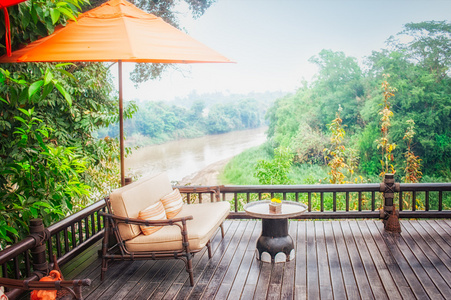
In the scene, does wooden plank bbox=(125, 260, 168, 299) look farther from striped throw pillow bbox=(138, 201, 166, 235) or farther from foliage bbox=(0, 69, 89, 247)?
foliage bbox=(0, 69, 89, 247)

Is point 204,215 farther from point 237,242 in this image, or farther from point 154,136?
point 154,136

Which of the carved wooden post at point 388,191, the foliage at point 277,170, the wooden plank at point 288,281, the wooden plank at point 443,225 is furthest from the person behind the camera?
the foliage at point 277,170

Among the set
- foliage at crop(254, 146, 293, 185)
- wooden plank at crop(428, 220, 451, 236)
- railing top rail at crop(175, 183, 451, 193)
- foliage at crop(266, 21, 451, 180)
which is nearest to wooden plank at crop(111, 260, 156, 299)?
railing top rail at crop(175, 183, 451, 193)

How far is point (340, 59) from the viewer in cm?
1620

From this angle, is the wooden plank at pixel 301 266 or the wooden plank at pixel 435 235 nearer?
the wooden plank at pixel 301 266

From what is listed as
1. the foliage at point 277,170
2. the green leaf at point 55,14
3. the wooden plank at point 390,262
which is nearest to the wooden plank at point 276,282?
the wooden plank at point 390,262

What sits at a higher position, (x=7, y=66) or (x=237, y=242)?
(x=7, y=66)

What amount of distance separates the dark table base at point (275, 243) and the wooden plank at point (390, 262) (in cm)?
81

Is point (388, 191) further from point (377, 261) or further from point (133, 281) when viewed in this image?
point (133, 281)

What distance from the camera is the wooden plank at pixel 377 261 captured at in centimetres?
279

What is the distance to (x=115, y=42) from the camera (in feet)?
9.34

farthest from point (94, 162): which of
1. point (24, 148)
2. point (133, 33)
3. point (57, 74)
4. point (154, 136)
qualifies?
point (154, 136)

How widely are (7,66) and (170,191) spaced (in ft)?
6.07

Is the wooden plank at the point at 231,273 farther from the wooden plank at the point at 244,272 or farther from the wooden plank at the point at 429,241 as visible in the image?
the wooden plank at the point at 429,241
